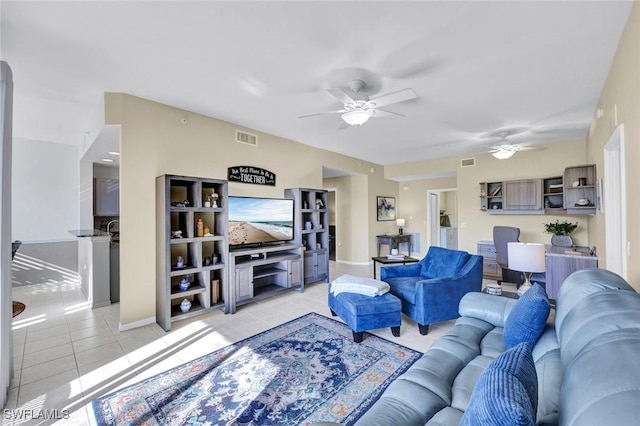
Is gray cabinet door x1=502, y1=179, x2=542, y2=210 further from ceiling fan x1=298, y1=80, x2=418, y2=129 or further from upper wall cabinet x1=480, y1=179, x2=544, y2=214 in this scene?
ceiling fan x1=298, y1=80, x2=418, y2=129

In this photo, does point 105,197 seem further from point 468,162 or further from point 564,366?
point 468,162

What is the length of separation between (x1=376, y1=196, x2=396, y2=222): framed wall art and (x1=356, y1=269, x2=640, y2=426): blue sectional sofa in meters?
5.42

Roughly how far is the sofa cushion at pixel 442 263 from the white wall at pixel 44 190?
6476mm

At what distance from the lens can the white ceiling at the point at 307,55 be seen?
6.41 feet

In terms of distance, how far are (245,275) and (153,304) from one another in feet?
3.81

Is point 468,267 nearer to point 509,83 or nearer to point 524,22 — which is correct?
point 509,83

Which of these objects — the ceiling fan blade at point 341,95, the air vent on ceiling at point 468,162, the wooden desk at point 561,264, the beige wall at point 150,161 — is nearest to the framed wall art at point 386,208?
the air vent on ceiling at point 468,162

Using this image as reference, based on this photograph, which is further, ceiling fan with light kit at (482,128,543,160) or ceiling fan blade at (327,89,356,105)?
ceiling fan with light kit at (482,128,543,160)

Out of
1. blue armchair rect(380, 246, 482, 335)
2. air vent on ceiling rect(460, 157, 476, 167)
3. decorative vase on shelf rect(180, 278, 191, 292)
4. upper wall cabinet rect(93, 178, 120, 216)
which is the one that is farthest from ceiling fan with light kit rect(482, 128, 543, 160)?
upper wall cabinet rect(93, 178, 120, 216)

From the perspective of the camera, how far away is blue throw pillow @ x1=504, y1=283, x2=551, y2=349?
160cm

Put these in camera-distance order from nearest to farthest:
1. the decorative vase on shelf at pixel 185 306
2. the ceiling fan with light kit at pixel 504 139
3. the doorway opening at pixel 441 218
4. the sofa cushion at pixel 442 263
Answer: the sofa cushion at pixel 442 263
the decorative vase on shelf at pixel 185 306
the ceiling fan with light kit at pixel 504 139
the doorway opening at pixel 441 218

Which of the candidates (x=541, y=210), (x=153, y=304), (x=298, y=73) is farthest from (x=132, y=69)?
(x=541, y=210)

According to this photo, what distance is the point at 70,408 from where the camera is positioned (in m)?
1.93

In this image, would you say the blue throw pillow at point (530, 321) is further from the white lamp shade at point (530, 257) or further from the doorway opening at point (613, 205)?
the doorway opening at point (613, 205)
